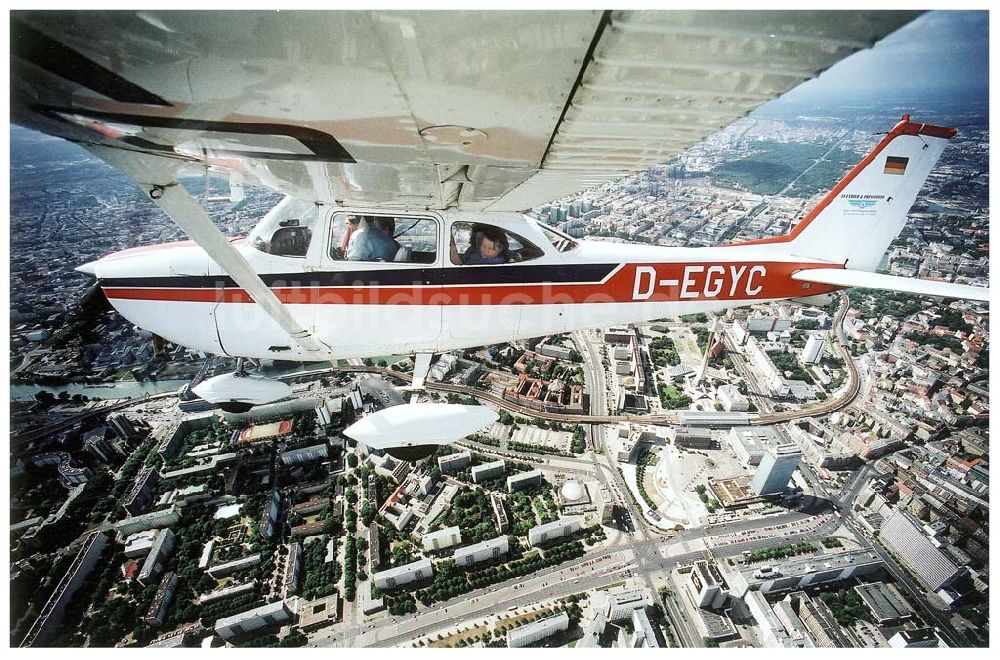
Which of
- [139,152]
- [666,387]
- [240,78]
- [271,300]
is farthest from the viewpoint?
[666,387]

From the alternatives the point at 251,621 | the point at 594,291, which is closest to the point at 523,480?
the point at 251,621

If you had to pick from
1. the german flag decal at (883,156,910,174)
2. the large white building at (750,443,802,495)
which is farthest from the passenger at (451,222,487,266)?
the large white building at (750,443,802,495)

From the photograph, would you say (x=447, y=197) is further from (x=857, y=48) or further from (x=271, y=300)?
(x=857, y=48)

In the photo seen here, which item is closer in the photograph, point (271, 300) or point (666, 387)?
point (271, 300)

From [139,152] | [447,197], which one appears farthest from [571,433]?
[139,152]

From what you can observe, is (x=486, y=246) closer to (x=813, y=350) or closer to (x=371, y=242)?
(x=371, y=242)

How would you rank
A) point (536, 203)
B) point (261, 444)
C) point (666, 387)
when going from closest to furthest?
point (536, 203), point (261, 444), point (666, 387)

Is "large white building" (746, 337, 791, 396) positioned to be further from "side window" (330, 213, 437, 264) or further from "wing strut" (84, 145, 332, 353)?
"wing strut" (84, 145, 332, 353)
